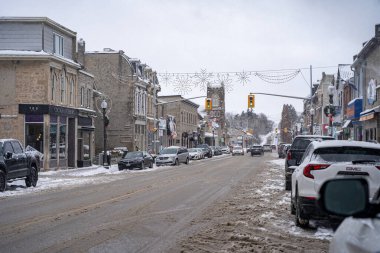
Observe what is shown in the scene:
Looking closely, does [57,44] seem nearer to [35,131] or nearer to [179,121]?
[35,131]

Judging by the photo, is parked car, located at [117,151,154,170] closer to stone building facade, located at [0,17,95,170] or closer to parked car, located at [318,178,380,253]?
stone building facade, located at [0,17,95,170]

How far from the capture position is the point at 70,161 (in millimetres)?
40219

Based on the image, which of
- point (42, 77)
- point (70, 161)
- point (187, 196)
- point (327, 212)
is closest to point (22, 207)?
point (187, 196)

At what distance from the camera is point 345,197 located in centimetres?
331

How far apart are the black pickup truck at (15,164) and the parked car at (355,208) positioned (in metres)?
17.4

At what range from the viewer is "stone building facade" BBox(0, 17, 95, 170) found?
34656 millimetres

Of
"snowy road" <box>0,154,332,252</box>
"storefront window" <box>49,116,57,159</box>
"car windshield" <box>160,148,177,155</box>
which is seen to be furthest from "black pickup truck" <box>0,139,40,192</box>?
"car windshield" <box>160,148,177,155</box>

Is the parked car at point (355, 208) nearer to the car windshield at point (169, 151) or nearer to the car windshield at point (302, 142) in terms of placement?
the car windshield at point (302, 142)

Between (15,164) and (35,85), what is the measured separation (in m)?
15.6

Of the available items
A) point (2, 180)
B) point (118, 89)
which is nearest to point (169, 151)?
point (118, 89)

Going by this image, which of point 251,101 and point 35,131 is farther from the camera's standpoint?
point 251,101

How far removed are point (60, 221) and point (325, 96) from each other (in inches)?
2587

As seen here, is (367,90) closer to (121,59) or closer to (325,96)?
(121,59)

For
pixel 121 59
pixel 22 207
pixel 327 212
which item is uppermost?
pixel 121 59
